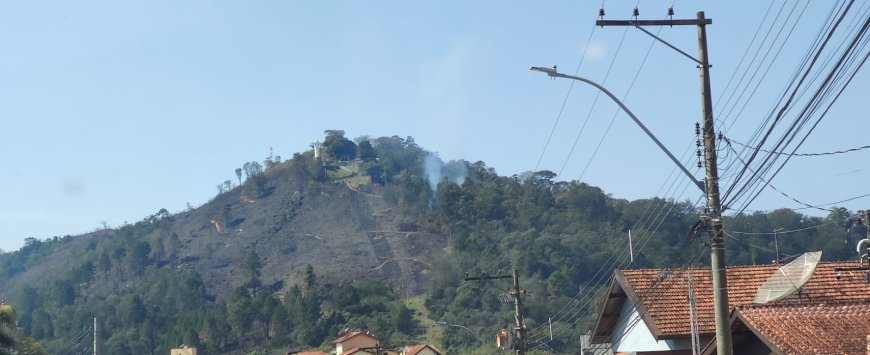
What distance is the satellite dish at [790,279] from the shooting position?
1025 inches

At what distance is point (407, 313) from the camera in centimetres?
16650

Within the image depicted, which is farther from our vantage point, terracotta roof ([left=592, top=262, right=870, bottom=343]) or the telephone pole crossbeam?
terracotta roof ([left=592, top=262, right=870, bottom=343])

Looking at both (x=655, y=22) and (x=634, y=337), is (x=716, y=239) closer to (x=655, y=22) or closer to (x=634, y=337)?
(x=655, y=22)

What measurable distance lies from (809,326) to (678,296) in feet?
27.2

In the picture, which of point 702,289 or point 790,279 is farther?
point 702,289

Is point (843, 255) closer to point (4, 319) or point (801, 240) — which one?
point (801, 240)

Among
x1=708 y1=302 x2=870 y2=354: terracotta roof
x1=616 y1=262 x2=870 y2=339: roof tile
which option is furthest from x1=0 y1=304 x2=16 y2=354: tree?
x1=708 y1=302 x2=870 y2=354: terracotta roof

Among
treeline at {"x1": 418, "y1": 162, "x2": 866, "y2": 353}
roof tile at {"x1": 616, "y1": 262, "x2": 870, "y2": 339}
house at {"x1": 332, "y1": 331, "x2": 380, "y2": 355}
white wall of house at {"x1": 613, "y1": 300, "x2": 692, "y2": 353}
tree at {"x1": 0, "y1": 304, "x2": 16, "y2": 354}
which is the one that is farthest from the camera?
treeline at {"x1": 418, "y1": 162, "x2": 866, "y2": 353}

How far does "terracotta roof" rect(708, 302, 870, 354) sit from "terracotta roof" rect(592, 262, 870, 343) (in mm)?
5038

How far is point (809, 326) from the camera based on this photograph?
24.0m

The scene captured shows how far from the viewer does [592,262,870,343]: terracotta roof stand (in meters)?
30.6

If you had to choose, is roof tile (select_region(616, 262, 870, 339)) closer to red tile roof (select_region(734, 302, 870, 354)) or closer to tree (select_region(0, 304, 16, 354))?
red tile roof (select_region(734, 302, 870, 354))

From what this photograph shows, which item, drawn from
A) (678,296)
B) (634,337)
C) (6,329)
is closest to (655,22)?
(678,296)

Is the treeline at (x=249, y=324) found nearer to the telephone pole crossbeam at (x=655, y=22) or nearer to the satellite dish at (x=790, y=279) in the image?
the satellite dish at (x=790, y=279)
